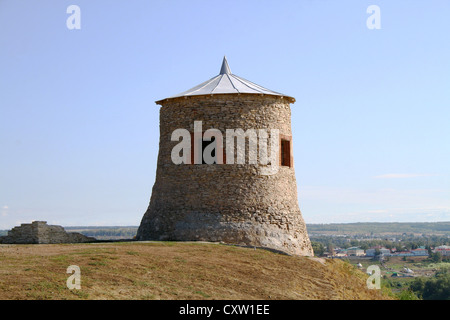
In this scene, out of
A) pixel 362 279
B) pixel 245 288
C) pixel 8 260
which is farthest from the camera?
pixel 362 279

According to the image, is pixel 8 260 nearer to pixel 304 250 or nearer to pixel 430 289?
pixel 304 250

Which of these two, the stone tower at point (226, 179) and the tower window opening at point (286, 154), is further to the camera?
the tower window opening at point (286, 154)

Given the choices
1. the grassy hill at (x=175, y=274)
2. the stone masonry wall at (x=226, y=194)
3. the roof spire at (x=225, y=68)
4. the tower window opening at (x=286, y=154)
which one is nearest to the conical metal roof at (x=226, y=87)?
the roof spire at (x=225, y=68)

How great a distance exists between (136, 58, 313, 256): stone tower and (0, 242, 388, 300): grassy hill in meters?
2.24

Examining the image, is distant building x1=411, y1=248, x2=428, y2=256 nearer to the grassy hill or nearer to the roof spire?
the roof spire

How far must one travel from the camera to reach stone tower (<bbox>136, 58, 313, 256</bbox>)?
21.0 meters

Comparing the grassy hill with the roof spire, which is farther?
the roof spire

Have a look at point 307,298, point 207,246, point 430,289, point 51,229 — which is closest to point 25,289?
point 307,298

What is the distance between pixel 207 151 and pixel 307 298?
931cm

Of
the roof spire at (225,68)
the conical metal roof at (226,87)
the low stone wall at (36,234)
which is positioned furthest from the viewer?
the roof spire at (225,68)

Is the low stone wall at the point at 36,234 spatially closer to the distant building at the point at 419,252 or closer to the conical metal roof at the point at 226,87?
the conical metal roof at the point at 226,87

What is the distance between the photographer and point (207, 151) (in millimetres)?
21734

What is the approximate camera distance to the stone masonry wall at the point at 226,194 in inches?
823

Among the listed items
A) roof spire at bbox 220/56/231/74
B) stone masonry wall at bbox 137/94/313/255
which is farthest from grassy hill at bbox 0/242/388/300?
roof spire at bbox 220/56/231/74
